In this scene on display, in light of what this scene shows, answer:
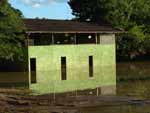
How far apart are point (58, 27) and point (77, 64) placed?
436 cm

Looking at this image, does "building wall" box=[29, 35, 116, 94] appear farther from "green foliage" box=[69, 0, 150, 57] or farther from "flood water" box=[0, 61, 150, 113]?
"green foliage" box=[69, 0, 150, 57]

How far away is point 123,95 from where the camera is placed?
108ft

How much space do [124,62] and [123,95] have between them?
41.2 m

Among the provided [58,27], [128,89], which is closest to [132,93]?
[128,89]

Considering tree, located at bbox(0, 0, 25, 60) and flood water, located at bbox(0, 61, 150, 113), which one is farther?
tree, located at bbox(0, 0, 25, 60)

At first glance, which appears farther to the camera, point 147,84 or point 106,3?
point 106,3

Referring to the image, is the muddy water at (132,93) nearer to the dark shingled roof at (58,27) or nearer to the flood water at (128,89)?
the flood water at (128,89)

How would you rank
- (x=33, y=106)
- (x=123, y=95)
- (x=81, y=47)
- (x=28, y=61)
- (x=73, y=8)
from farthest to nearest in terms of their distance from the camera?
1. (x=73, y=8)
2. (x=81, y=47)
3. (x=28, y=61)
4. (x=123, y=95)
5. (x=33, y=106)

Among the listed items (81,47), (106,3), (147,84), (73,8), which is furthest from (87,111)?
(73,8)

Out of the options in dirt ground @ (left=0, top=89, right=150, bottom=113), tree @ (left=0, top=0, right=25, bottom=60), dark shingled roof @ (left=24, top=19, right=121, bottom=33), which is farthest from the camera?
Answer: dark shingled roof @ (left=24, top=19, right=121, bottom=33)

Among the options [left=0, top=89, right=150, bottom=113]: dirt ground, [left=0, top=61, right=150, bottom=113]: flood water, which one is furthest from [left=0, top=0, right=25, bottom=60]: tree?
[left=0, top=89, right=150, bottom=113]: dirt ground

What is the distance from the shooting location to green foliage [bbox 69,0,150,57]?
7162cm

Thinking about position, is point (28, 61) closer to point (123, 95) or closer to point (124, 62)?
point (123, 95)

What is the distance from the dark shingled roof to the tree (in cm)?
176
